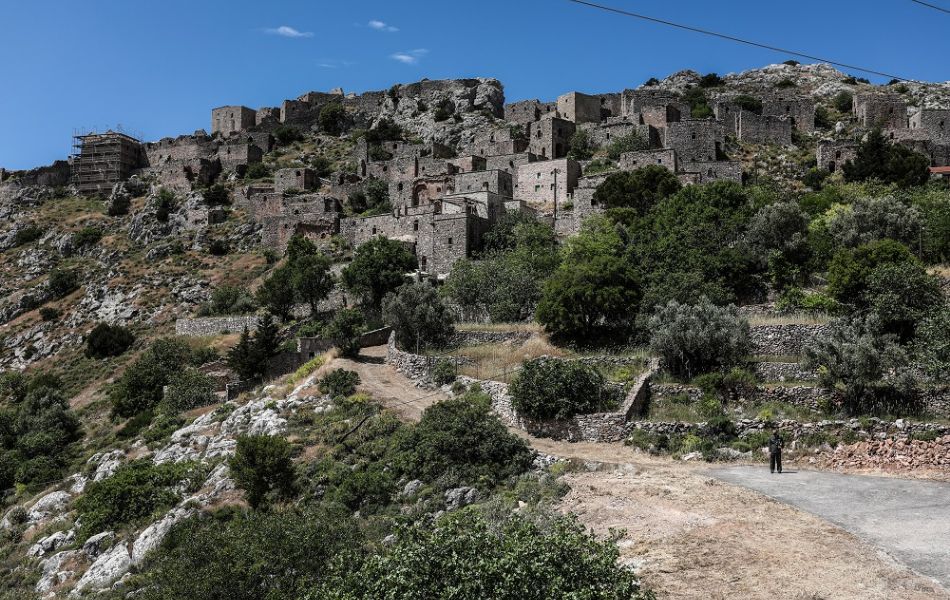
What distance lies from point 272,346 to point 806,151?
41.6m

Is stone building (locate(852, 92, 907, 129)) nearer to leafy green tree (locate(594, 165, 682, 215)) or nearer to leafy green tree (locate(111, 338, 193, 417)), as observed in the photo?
leafy green tree (locate(594, 165, 682, 215))

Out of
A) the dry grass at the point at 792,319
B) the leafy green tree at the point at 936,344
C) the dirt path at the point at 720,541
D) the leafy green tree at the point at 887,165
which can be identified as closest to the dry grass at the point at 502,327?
the dry grass at the point at 792,319

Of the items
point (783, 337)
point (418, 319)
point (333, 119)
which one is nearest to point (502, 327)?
point (418, 319)

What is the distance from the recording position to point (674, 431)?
70.2 feet

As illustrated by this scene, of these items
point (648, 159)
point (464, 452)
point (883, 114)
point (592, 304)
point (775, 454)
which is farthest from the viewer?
point (883, 114)

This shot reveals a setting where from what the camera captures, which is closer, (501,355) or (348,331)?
(501,355)

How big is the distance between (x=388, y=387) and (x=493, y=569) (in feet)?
66.5

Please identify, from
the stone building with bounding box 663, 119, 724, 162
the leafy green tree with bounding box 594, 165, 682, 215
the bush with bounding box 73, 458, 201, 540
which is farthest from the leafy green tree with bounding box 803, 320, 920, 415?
the stone building with bounding box 663, 119, 724, 162

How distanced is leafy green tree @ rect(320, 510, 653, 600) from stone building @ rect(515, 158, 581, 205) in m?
46.2

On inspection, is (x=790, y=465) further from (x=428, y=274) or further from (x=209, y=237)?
(x=209, y=237)

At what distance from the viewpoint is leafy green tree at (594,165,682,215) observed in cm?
5041

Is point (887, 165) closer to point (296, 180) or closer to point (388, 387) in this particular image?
point (388, 387)

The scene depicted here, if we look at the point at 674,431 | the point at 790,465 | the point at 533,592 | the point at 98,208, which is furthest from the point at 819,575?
the point at 98,208

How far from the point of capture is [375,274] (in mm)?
45531
